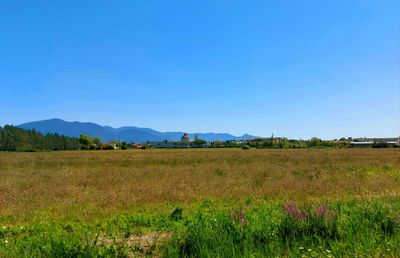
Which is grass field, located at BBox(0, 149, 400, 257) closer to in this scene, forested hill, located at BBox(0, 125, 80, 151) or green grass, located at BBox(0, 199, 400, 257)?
green grass, located at BBox(0, 199, 400, 257)

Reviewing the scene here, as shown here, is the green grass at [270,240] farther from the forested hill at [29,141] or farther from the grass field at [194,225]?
the forested hill at [29,141]

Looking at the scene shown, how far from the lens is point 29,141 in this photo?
6309 inches

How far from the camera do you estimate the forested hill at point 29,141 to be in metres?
148

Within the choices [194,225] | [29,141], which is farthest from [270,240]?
[29,141]

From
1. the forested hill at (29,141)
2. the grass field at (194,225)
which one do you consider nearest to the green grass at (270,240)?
the grass field at (194,225)

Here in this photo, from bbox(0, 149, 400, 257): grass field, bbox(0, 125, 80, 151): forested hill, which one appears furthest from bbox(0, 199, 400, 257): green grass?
bbox(0, 125, 80, 151): forested hill

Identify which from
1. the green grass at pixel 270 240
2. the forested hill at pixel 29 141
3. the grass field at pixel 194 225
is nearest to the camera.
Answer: the green grass at pixel 270 240

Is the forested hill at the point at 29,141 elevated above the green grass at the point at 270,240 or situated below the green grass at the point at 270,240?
above

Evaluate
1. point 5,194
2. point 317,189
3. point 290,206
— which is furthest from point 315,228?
point 5,194

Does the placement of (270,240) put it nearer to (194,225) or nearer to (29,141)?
(194,225)

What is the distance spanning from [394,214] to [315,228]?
1.87 m

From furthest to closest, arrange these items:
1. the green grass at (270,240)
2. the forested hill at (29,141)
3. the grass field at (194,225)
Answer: the forested hill at (29,141) < the grass field at (194,225) < the green grass at (270,240)

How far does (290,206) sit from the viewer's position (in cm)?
734

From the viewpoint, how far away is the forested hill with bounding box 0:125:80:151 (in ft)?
486
